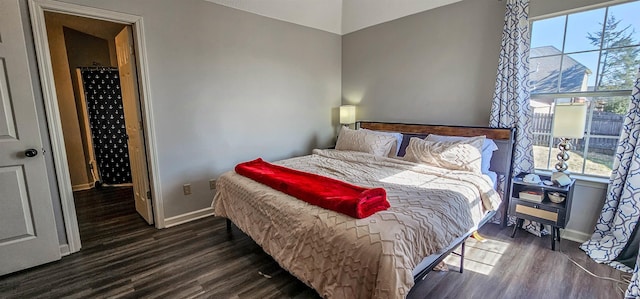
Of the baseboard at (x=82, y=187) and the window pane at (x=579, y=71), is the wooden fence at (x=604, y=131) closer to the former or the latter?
the window pane at (x=579, y=71)

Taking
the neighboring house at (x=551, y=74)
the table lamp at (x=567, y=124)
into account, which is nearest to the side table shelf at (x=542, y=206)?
the table lamp at (x=567, y=124)

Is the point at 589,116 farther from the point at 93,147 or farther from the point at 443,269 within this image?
the point at 93,147

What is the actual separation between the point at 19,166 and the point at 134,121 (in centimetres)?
97

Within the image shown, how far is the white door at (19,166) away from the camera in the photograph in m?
2.03

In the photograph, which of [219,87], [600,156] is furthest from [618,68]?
[219,87]

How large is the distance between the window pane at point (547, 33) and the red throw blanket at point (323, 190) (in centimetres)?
239

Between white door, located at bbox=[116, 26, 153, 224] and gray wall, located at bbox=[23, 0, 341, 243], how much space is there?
18 centimetres

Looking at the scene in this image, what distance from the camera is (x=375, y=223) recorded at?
148 cm

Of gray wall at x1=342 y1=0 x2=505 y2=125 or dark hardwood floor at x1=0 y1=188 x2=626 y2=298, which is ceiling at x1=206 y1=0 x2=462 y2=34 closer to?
gray wall at x1=342 y1=0 x2=505 y2=125

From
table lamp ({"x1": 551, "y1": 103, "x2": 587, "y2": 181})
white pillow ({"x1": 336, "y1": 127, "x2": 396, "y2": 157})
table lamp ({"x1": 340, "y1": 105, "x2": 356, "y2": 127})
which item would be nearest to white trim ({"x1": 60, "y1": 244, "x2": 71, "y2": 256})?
white pillow ({"x1": 336, "y1": 127, "x2": 396, "y2": 157})

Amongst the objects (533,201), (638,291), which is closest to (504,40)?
(533,201)

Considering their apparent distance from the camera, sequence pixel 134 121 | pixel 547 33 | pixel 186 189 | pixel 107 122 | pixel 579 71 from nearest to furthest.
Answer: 1. pixel 579 71
2. pixel 547 33
3. pixel 134 121
4. pixel 186 189
5. pixel 107 122

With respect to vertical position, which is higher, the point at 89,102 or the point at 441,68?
the point at 441,68

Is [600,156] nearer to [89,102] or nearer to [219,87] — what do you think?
[219,87]
